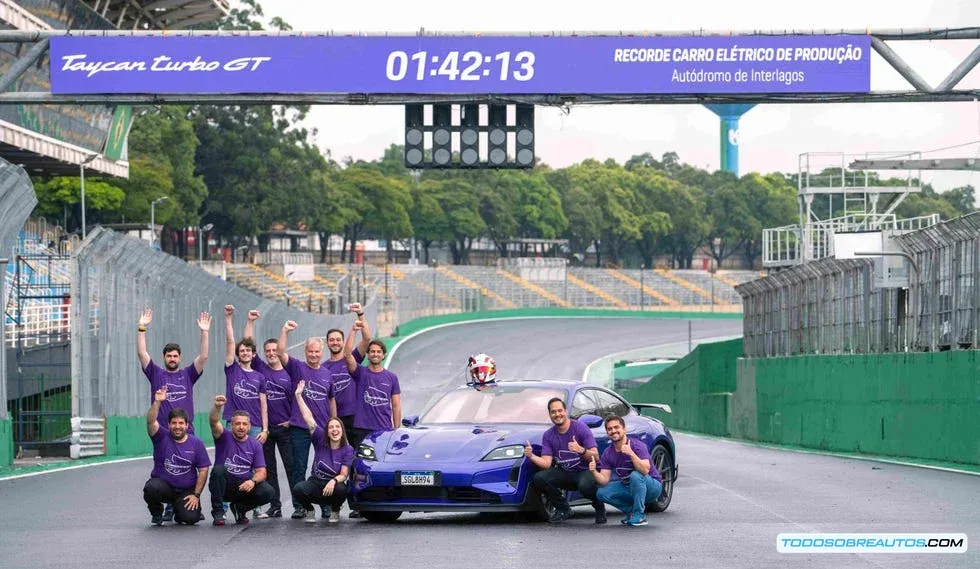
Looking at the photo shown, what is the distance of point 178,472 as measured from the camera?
13672 mm

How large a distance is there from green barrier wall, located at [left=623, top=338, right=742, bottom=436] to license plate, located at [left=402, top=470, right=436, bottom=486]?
32.6 meters

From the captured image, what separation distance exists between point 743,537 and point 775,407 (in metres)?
26.4

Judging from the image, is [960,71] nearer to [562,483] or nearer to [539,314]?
[562,483]

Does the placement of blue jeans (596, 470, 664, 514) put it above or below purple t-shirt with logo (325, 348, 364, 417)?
below

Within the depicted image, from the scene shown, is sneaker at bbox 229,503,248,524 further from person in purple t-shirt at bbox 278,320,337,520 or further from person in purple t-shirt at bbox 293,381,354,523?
person in purple t-shirt at bbox 278,320,337,520

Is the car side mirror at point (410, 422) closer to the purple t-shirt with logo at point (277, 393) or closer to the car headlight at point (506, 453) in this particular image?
the purple t-shirt with logo at point (277, 393)

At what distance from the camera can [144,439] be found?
90.1 feet

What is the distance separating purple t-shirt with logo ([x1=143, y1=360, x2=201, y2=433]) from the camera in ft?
47.4

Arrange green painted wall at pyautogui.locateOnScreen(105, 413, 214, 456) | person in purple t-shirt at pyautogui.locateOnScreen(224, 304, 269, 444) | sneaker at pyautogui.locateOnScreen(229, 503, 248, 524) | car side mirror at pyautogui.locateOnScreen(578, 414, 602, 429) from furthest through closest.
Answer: green painted wall at pyautogui.locateOnScreen(105, 413, 214, 456) < person in purple t-shirt at pyautogui.locateOnScreen(224, 304, 269, 444) < car side mirror at pyautogui.locateOnScreen(578, 414, 602, 429) < sneaker at pyautogui.locateOnScreen(229, 503, 248, 524)

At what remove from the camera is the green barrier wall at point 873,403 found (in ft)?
79.8

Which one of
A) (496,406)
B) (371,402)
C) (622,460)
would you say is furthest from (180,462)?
(622,460)

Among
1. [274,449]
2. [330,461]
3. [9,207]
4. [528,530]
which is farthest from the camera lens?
[9,207]

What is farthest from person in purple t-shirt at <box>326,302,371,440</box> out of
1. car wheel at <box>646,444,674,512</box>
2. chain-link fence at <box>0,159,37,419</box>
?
chain-link fence at <box>0,159,37,419</box>

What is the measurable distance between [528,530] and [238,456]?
2466 mm
